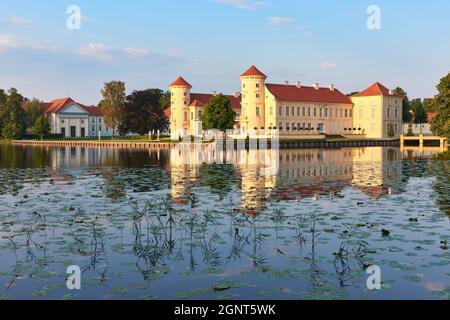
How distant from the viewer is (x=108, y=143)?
350 feet

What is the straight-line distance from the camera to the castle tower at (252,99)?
107375mm

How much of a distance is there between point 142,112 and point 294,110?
116ft

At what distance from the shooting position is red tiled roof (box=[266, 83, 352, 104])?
111438 millimetres

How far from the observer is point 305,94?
116250 millimetres

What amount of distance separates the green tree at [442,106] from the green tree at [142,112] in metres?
71.7

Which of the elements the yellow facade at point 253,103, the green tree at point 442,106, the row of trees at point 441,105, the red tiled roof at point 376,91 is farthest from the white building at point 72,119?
the green tree at point 442,106

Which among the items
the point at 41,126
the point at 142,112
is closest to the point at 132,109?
the point at 142,112

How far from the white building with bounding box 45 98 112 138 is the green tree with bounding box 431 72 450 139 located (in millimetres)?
105538

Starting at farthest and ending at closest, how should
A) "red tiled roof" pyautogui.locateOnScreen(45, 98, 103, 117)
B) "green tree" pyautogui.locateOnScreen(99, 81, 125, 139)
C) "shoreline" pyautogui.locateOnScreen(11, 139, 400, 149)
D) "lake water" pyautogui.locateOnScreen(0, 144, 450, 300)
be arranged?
"red tiled roof" pyautogui.locateOnScreen(45, 98, 103, 117) → "green tree" pyautogui.locateOnScreen(99, 81, 125, 139) → "shoreline" pyautogui.locateOnScreen(11, 139, 400, 149) → "lake water" pyautogui.locateOnScreen(0, 144, 450, 300)

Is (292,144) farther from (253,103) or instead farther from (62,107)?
(62,107)

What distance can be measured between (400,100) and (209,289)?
403 feet

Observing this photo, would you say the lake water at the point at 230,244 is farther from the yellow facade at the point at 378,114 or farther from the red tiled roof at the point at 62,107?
the red tiled roof at the point at 62,107

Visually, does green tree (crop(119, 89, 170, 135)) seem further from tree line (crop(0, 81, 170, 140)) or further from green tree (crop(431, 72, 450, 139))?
green tree (crop(431, 72, 450, 139))

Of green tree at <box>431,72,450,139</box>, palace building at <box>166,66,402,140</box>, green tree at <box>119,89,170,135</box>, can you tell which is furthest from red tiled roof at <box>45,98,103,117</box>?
green tree at <box>431,72,450,139</box>
